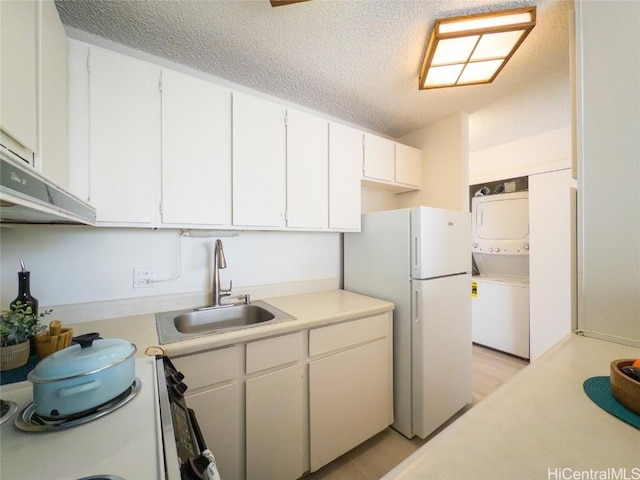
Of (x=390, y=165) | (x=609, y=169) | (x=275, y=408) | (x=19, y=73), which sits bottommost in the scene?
(x=275, y=408)

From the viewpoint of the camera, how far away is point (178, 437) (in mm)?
604

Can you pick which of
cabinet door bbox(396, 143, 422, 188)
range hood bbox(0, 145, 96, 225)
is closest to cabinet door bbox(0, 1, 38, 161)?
range hood bbox(0, 145, 96, 225)

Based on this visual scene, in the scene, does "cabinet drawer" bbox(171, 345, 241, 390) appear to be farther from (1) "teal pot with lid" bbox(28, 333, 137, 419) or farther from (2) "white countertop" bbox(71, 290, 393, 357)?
(1) "teal pot with lid" bbox(28, 333, 137, 419)

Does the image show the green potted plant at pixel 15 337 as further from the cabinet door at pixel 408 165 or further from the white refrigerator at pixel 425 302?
the cabinet door at pixel 408 165

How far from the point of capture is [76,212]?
76 cm

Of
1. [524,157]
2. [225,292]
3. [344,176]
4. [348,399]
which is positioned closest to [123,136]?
[225,292]

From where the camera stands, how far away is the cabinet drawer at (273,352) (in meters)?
1.19

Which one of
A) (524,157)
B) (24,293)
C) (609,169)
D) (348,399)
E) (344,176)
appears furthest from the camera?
(524,157)

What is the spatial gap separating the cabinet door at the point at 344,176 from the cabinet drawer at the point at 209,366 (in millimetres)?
1139

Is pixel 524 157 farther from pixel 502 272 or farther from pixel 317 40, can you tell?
pixel 317 40

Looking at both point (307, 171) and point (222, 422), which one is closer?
point (222, 422)

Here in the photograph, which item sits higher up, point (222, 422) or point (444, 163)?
point (444, 163)

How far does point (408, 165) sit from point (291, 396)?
2.25 meters

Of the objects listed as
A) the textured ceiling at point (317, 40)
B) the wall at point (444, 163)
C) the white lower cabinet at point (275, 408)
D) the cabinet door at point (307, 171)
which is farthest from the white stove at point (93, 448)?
the wall at point (444, 163)
